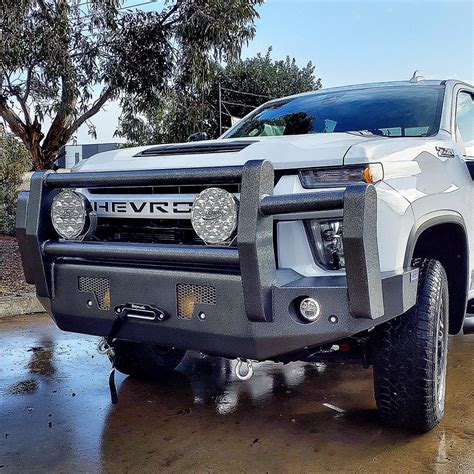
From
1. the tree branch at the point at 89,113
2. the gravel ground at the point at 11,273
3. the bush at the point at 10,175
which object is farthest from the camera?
the bush at the point at 10,175

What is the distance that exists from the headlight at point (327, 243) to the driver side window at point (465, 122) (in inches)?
61.3

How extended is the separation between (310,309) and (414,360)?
0.72 m

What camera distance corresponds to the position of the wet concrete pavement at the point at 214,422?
3.12 metres

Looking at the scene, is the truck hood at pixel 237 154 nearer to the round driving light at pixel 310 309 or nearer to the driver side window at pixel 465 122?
the round driving light at pixel 310 309

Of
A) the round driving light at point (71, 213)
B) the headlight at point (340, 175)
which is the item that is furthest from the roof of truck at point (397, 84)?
the round driving light at point (71, 213)

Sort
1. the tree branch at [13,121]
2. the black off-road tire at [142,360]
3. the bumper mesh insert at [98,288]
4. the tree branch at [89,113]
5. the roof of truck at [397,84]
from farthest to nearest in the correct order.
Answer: the tree branch at [89,113], the tree branch at [13,121], the roof of truck at [397,84], the black off-road tire at [142,360], the bumper mesh insert at [98,288]

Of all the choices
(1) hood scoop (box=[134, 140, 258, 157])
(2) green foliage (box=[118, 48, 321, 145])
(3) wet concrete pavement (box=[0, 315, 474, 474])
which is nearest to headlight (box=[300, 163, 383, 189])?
(1) hood scoop (box=[134, 140, 258, 157])

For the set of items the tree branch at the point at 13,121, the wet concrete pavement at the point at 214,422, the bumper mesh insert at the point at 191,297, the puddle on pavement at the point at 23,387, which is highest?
the tree branch at the point at 13,121

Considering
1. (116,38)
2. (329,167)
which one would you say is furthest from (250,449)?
(116,38)

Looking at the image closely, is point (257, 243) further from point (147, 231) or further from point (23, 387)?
point (23, 387)

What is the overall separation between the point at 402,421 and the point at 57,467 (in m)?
1.76

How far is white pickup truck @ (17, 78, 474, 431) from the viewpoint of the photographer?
2.73 metres

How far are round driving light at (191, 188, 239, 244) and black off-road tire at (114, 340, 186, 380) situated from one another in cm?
155

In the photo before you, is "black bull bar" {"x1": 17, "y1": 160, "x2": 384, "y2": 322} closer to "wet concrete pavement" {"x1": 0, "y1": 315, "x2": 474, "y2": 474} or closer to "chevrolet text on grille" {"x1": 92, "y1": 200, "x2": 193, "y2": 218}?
"chevrolet text on grille" {"x1": 92, "y1": 200, "x2": 193, "y2": 218}
